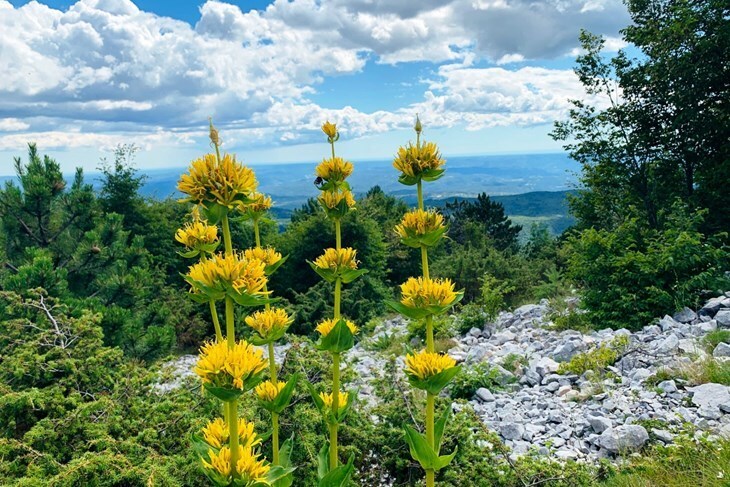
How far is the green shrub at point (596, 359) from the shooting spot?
577 centimetres

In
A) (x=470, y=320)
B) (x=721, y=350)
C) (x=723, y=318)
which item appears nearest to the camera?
(x=721, y=350)

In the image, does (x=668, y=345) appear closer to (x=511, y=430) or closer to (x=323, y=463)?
(x=511, y=430)

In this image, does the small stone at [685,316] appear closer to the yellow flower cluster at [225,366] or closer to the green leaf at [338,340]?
the green leaf at [338,340]

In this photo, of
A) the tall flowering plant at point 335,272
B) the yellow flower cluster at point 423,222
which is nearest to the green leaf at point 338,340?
the tall flowering plant at point 335,272

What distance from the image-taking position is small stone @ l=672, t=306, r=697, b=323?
23.4ft

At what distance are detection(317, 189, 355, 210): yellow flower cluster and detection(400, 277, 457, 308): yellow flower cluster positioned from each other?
68 cm

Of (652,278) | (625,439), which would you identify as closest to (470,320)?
(652,278)

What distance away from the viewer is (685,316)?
7.20 metres

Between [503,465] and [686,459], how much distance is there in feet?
4.58

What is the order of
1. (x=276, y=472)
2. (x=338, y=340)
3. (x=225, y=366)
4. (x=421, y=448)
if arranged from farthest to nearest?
(x=338, y=340) < (x=421, y=448) < (x=276, y=472) < (x=225, y=366)

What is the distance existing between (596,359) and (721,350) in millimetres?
1346

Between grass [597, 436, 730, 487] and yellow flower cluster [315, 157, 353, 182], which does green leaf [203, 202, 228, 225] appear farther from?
grass [597, 436, 730, 487]

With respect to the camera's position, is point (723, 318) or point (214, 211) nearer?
point (214, 211)

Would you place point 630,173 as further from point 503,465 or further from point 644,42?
point 503,465
